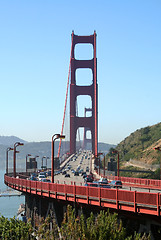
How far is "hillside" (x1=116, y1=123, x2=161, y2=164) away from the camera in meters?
126

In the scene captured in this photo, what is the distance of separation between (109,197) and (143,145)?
124898 mm

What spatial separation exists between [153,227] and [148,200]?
5.20 feet

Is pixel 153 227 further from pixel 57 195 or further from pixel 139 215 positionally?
pixel 57 195

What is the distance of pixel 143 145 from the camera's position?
149 meters

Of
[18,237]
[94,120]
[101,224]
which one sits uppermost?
[94,120]

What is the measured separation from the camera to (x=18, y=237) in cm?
2450

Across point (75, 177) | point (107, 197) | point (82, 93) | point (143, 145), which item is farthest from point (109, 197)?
point (82, 93)

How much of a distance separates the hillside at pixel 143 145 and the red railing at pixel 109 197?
8462cm

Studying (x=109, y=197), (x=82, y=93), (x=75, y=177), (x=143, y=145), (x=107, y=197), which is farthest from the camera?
(x=82, y=93)

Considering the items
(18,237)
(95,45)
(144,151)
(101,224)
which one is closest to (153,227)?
(101,224)

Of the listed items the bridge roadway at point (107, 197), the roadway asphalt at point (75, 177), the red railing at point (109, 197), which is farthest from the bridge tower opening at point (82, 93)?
the red railing at point (109, 197)

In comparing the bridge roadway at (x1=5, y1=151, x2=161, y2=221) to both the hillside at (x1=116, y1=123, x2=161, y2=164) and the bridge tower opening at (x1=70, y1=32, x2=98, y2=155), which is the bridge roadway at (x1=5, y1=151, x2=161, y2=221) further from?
the bridge tower opening at (x1=70, y1=32, x2=98, y2=155)

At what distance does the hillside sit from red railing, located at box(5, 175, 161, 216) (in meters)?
84.6

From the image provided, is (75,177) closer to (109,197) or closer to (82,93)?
(109,197)
